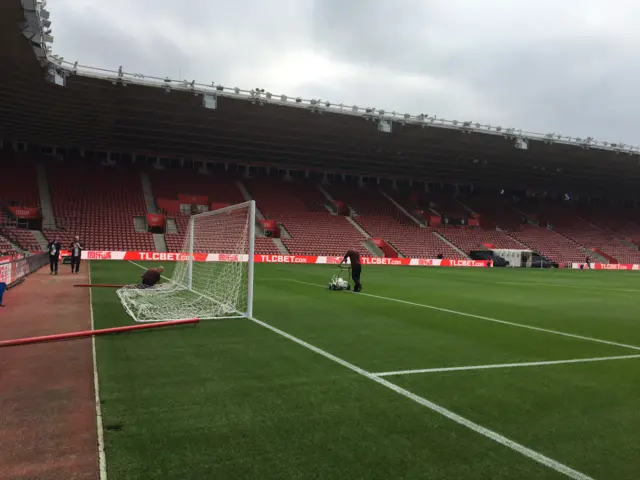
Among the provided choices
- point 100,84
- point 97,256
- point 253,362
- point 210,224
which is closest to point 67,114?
point 100,84

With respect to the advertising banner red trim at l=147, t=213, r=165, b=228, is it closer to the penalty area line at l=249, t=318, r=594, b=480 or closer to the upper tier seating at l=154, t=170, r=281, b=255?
the upper tier seating at l=154, t=170, r=281, b=255

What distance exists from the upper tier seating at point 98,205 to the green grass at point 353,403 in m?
28.7

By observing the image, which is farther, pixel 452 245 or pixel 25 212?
pixel 452 245

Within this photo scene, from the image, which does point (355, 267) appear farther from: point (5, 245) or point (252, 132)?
point (252, 132)

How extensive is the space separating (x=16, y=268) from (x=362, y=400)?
50.6 ft

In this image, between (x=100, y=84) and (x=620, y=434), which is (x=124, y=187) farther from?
(x=620, y=434)

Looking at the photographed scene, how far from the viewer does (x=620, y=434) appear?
427 centimetres

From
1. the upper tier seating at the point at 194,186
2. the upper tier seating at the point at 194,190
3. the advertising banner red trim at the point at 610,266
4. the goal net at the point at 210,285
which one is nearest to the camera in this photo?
the goal net at the point at 210,285

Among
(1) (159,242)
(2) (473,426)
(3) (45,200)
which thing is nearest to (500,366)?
(2) (473,426)

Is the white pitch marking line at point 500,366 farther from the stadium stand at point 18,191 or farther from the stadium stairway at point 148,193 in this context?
the stadium stairway at point 148,193

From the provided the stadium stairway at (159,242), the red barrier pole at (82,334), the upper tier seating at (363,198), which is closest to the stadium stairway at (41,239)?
the stadium stairway at (159,242)

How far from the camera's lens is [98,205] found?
40.2m

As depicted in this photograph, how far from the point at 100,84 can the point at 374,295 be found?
74.6ft

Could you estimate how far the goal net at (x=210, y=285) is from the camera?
→ 10.6 metres
